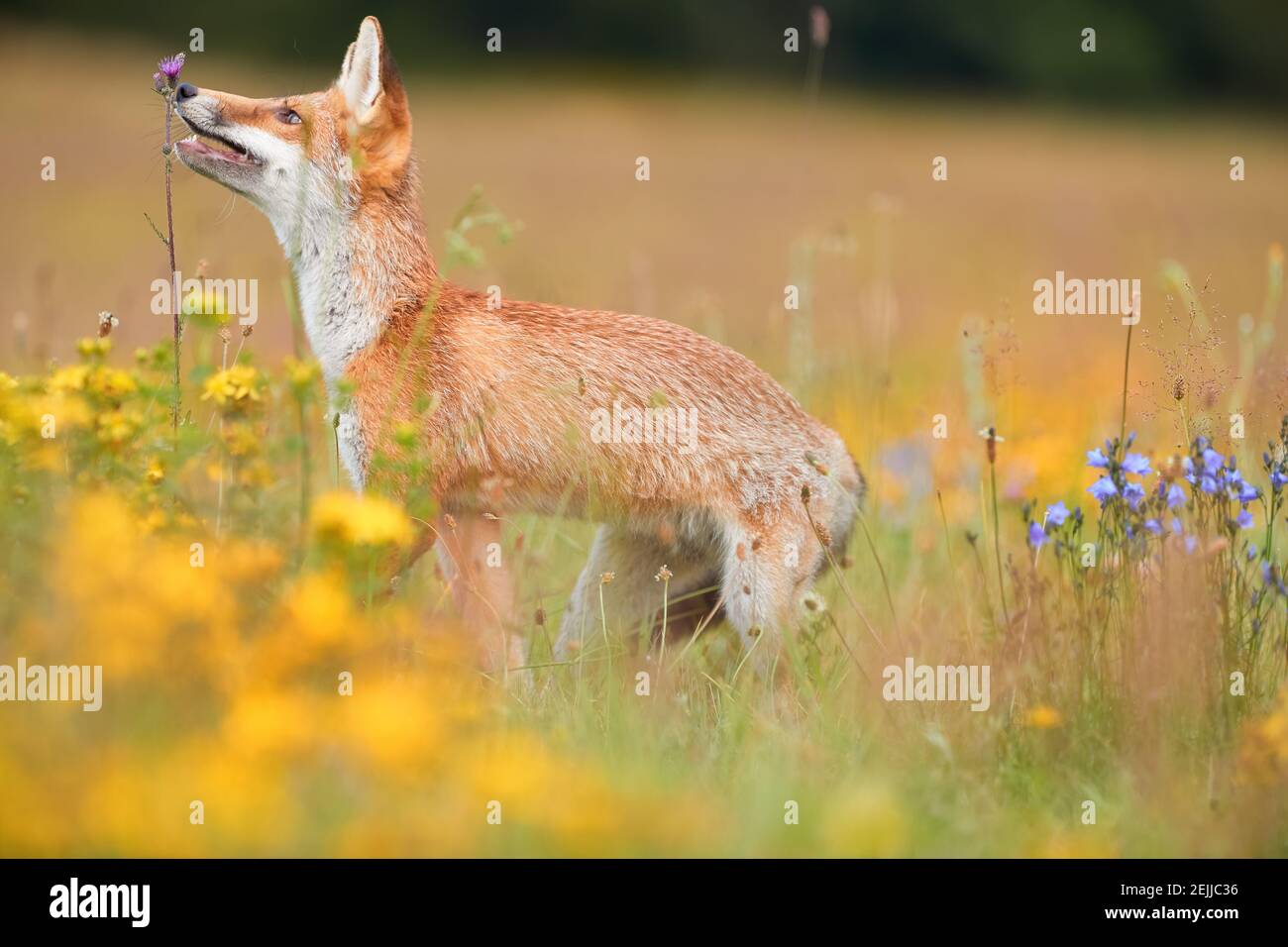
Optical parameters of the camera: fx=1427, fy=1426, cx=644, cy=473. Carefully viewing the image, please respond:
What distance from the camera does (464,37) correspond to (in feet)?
123

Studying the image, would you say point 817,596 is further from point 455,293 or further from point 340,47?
point 340,47

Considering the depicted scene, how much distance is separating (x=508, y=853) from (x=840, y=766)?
1343 mm

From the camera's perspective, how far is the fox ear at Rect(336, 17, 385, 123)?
5.49 m

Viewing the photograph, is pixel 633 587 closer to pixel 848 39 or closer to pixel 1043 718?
pixel 1043 718

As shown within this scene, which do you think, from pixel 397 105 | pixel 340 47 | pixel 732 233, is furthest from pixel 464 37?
pixel 397 105

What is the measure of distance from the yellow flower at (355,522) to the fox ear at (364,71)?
2418 millimetres

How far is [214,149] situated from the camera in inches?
215

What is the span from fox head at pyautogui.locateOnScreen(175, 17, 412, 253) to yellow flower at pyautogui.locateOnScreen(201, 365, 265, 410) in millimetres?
1116

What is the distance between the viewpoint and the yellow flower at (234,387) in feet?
15.1

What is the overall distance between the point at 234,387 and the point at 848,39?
3648 centimetres

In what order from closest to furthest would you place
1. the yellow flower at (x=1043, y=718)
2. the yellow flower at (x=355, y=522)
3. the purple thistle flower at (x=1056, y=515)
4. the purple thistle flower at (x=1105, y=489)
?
the yellow flower at (x=355, y=522) → the yellow flower at (x=1043, y=718) → the purple thistle flower at (x=1105, y=489) → the purple thistle flower at (x=1056, y=515)

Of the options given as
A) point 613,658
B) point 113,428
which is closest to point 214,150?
point 113,428
